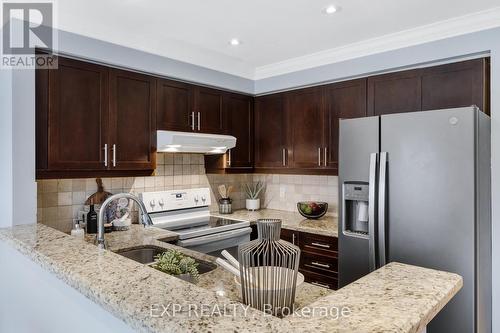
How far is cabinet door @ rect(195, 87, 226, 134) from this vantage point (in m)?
3.15

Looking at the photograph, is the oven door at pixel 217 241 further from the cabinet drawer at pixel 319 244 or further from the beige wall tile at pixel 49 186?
the beige wall tile at pixel 49 186

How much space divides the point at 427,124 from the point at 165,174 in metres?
2.28

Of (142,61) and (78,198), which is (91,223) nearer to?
(78,198)

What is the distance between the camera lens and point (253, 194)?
4.00 metres

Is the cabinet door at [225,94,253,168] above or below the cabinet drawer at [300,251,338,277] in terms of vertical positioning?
above

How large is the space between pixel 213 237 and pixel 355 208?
120 centimetres

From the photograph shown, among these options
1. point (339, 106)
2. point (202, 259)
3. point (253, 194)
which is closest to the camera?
point (202, 259)

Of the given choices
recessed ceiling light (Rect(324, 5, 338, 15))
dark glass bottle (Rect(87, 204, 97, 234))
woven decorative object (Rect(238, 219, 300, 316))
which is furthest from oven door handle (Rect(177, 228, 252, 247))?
recessed ceiling light (Rect(324, 5, 338, 15))

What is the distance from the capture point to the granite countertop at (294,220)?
2.91m

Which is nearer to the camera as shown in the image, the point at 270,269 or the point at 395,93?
the point at 270,269

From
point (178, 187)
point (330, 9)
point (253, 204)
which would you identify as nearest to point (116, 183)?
point (178, 187)

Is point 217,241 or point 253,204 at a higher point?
point 253,204

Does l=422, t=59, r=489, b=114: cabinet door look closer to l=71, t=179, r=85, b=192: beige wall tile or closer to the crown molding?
the crown molding

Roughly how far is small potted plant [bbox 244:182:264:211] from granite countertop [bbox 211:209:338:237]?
0.07 metres
